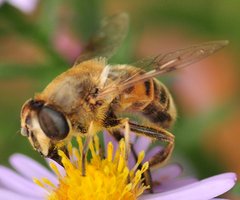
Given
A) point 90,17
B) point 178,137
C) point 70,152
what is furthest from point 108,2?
point 70,152

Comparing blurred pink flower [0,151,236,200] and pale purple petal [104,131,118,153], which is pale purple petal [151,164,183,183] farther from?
pale purple petal [104,131,118,153]

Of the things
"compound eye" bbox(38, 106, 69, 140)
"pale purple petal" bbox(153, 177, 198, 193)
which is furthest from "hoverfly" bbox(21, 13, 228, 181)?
"pale purple petal" bbox(153, 177, 198, 193)

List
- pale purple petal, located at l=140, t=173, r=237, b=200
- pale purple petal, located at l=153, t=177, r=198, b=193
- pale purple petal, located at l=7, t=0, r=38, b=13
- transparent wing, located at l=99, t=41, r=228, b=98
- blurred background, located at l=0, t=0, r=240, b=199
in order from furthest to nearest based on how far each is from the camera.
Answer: blurred background, located at l=0, t=0, r=240, b=199
pale purple petal, located at l=7, t=0, r=38, b=13
pale purple petal, located at l=153, t=177, r=198, b=193
transparent wing, located at l=99, t=41, r=228, b=98
pale purple petal, located at l=140, t=173, r=237, b=200

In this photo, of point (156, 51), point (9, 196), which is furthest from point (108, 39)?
point (156, 51)

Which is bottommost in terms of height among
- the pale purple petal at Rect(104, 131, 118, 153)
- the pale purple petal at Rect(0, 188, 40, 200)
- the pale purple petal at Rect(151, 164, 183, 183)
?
the pale purple petal at Rect(151, 164, 183, 183)

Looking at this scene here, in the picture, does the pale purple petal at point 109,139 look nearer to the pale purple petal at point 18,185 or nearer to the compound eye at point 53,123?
the pale purple petal at point 18,185

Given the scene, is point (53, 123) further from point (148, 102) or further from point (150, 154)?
point (150, 154)

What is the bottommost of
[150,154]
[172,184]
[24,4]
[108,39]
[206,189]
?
[206,189]
